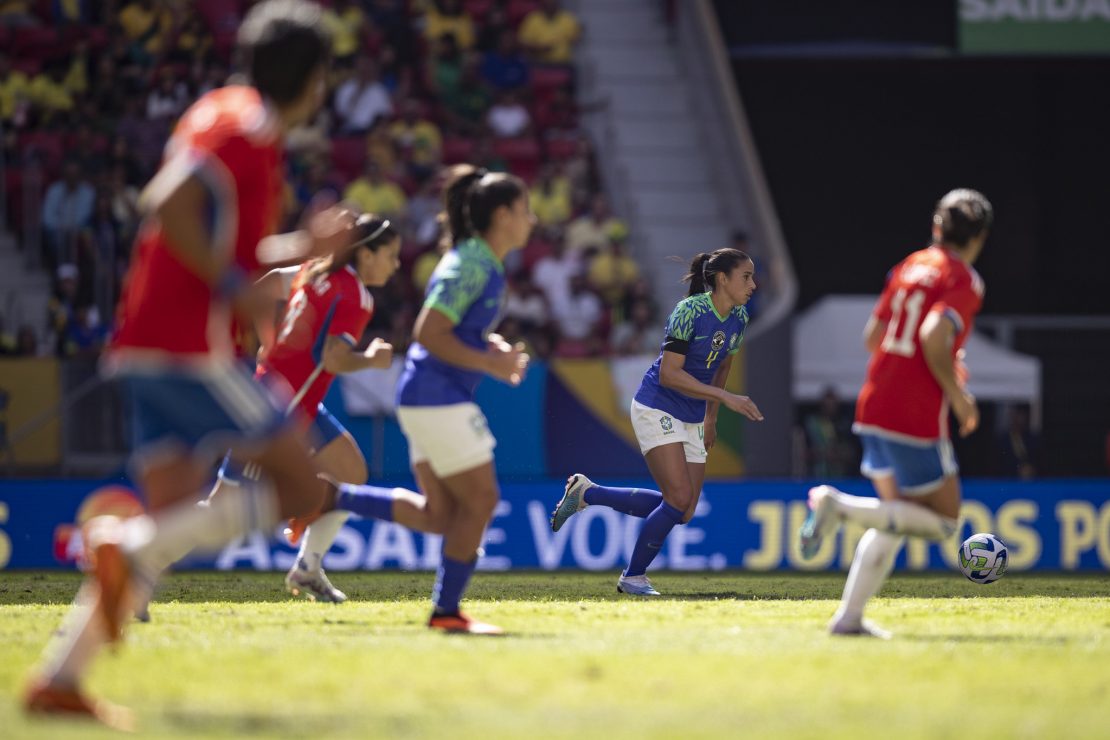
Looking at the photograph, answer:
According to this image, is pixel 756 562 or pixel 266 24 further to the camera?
pixel 756 562

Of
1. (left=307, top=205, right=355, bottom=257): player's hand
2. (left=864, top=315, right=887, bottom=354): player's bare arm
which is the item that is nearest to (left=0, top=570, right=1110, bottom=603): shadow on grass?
(left=864, top=315, right=887, bottom=354): player's bare arm

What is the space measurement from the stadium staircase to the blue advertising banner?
529 centimetres

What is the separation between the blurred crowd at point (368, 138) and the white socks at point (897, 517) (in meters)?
9.96

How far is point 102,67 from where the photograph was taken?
22.1m

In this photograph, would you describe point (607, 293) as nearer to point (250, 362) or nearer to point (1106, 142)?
point (250, 362)

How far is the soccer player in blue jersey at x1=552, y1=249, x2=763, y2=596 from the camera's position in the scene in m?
11.4

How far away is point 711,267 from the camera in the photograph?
11.5 meters

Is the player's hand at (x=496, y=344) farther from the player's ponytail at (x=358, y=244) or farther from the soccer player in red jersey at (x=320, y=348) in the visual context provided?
the player's ponytail at (x=358, y=244)

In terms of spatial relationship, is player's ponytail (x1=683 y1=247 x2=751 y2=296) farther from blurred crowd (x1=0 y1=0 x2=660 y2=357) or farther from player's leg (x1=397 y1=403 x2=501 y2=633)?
blurred crowd (x1=0 y1=0 x2=660 y2=357)

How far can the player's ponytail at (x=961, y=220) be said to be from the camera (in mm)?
8438

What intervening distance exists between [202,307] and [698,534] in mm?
9954

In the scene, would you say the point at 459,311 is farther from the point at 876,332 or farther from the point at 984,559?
the point at 984,559

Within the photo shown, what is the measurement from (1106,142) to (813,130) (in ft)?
13.5

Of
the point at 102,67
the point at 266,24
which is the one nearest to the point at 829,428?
the point at 102,67
